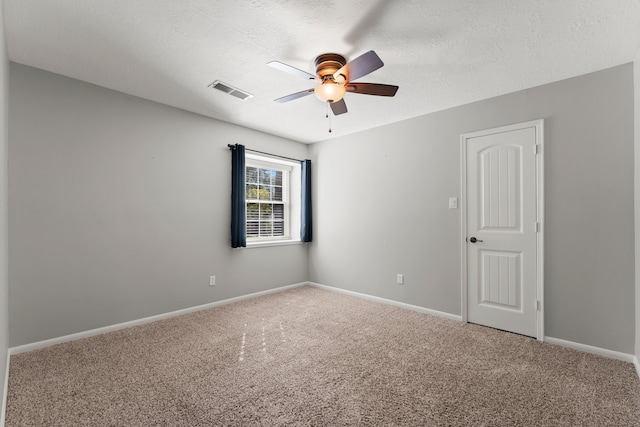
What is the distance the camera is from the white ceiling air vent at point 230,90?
9.27 ft

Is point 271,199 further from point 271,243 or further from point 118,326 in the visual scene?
point 118,326

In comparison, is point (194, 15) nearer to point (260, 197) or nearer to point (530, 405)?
point (260, 197)

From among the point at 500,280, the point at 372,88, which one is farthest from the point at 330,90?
the point at 500,280

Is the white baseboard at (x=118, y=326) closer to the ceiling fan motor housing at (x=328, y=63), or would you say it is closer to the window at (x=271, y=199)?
the window at (x=271, y=199)

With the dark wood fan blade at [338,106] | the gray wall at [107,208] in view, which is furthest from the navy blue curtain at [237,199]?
the dark wood fan blade at [338,106]

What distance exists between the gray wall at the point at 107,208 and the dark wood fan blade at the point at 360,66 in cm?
224

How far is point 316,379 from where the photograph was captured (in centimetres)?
212

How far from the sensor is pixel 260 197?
180 inches

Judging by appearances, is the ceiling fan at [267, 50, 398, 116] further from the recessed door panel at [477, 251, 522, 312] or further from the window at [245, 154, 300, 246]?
the window at [245, 154, 300, 246]

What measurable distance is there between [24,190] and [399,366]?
3.42 meters

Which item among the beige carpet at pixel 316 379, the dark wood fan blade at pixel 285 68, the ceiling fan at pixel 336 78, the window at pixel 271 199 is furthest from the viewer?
the window at pixel 271 199

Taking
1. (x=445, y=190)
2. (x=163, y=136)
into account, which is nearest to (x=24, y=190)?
(x=163, y=136)

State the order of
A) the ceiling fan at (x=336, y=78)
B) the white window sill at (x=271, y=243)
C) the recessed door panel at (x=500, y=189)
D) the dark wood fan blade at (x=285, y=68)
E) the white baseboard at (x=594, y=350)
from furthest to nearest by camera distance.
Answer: the white window sill at (x=271, y=243) < the recessed door panel at (x=500, y=189) < the white baseboard at (x=594, y=350) < the ceiling fan at (x=336, y=78) < the dark wood fan blade at (x=285, y=68)

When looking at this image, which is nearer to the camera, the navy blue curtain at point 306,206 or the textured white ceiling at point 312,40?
the textured white ceiling at point 312,40
